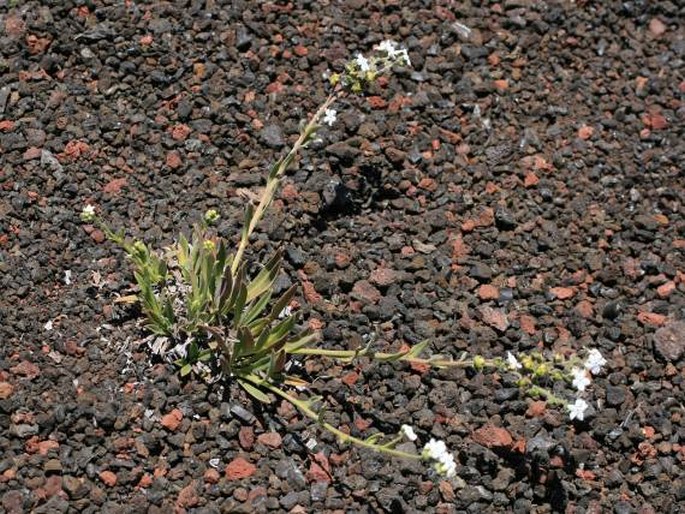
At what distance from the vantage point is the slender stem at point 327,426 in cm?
344

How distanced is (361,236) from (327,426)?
1020 millimetres

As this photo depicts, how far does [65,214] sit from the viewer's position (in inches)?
162

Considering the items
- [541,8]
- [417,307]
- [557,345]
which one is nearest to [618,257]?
[557,345]

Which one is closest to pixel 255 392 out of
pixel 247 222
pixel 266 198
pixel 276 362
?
pixel 276 362

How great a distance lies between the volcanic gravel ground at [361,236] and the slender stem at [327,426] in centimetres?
7

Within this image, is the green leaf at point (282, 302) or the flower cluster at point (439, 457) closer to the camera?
the flower cluster at point (439, 457)

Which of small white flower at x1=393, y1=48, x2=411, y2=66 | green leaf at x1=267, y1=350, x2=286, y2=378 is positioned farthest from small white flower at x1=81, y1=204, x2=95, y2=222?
small white flower at x1=393, y1=48, x2=411, y2=66

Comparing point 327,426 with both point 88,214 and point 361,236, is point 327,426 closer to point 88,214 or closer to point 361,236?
point 361,236

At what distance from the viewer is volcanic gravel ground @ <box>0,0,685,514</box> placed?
3682 millimetres

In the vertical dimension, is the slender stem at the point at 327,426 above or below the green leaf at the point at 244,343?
below

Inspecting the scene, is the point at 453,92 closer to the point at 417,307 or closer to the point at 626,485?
the point at 417,307

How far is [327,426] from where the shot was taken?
3570 mm

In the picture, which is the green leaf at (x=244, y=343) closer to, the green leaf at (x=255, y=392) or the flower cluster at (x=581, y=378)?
the green leaf at (x=255, y=392)

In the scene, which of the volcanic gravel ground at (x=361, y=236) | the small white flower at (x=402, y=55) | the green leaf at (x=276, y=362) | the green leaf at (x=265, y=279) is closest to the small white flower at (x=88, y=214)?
the volcanic gravel ground at (x=361, y=236)
